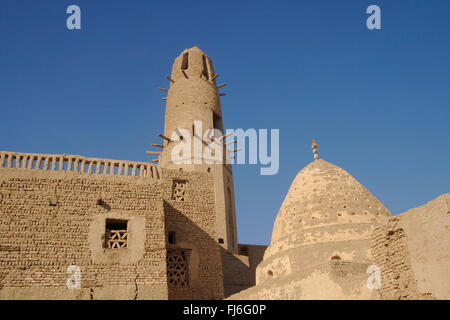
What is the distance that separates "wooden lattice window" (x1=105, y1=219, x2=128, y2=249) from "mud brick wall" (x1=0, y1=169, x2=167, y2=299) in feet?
0.89

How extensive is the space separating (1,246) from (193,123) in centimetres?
1245

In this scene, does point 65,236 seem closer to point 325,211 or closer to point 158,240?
point 158,240

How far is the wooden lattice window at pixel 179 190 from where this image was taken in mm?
16859

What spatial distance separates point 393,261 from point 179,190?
864 cm

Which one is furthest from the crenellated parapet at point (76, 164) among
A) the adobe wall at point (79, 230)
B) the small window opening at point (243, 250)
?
the small window opening at point (243, 250)

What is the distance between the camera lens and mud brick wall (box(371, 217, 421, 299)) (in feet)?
31.3

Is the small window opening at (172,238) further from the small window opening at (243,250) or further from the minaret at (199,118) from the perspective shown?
the small window opening at (243,250)

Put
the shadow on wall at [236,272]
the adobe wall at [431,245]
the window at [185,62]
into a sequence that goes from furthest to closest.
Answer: the window at [185,62], the shadow on wall at [236,272], the adobe wall at [431,245]

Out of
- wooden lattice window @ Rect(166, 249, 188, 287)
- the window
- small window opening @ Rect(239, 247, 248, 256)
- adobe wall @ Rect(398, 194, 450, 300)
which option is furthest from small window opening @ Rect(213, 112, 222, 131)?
adobe wall @ Rect(398, 194, 450, 300)

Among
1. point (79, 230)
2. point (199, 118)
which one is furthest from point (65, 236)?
point (199, 118)

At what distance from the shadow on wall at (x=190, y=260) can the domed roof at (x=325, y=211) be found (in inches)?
116

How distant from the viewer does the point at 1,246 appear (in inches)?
480

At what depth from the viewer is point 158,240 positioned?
44.6 feet
